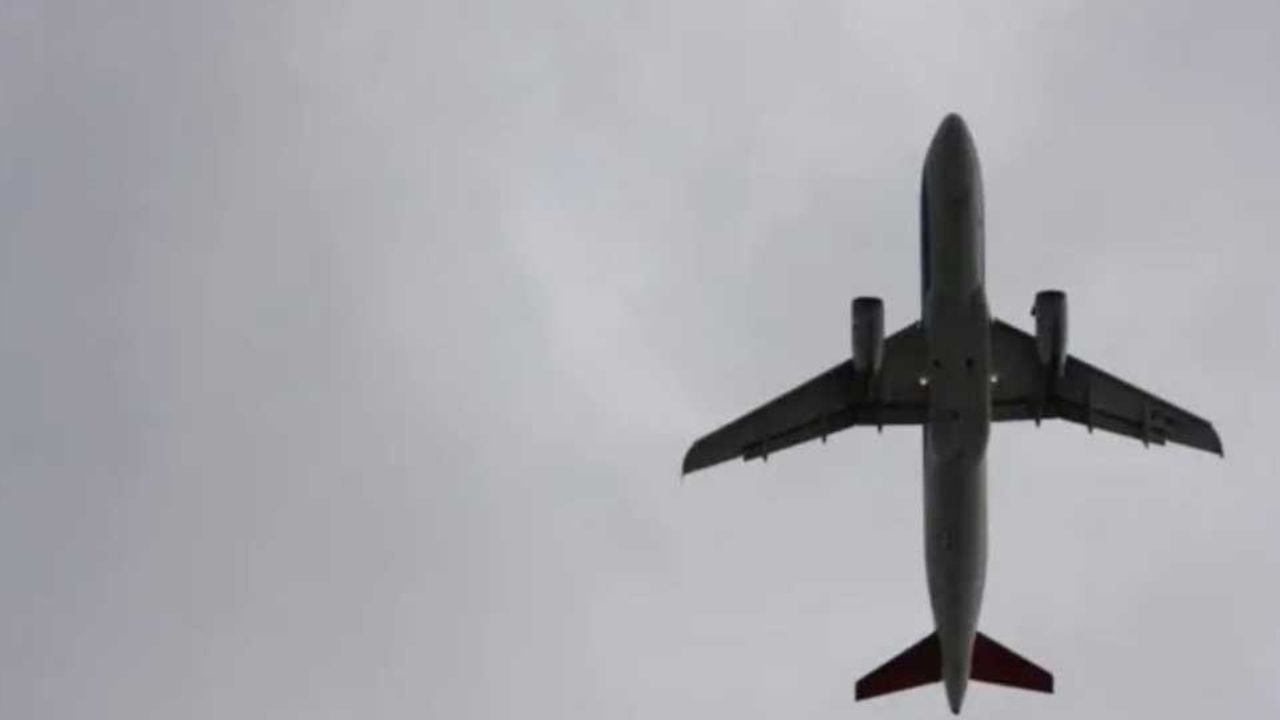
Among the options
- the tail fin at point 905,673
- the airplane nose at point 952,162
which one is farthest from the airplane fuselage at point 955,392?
the tail fin at point 905,673

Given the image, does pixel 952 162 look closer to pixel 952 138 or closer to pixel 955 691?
pixel 952 138

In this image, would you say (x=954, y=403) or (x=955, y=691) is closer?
(x=954, y=403)

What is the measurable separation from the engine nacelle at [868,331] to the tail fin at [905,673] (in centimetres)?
1101

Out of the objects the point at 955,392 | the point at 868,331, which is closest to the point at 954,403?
the point at 955,392

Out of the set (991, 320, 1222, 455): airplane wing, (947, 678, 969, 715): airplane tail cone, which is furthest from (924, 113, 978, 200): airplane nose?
(947, 678, 969, 715): airplane tail cone

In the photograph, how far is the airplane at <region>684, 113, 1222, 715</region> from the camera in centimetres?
5094

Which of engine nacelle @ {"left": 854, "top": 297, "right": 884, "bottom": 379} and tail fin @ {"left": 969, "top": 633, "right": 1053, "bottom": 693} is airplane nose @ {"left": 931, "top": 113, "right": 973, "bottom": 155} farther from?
tail fin @ {"left": 969, "top": 633, "right": 1053, "bottom": 693}

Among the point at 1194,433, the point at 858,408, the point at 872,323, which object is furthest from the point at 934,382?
the point at 1194,433

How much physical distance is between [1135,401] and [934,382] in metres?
8.63

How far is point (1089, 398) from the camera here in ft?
191

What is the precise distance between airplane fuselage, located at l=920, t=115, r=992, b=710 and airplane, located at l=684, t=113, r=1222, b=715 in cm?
4

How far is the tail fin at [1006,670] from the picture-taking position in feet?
198

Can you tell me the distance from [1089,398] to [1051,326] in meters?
5.07

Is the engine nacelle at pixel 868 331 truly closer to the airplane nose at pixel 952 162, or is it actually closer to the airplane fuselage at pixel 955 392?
the airplane fuselage at pixel 955 392
